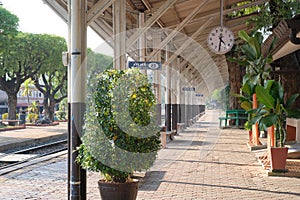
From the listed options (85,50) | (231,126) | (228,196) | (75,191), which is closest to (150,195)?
(228,196)

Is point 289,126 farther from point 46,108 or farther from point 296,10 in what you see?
point 46,108

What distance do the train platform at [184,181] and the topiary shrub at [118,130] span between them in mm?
1317

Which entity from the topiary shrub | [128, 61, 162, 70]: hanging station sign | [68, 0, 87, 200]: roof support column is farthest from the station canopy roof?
the topiary shrub

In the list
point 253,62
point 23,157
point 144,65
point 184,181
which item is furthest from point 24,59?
point 184,181

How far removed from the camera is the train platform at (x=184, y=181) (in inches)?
231

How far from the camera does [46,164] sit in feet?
29.3

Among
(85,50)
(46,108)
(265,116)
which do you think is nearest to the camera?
(85,50)

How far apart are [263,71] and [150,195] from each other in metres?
4.13

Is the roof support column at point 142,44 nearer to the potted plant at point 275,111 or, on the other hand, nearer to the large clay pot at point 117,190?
the potted plant at point 275,111

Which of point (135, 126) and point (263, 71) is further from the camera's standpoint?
point (263, 71)

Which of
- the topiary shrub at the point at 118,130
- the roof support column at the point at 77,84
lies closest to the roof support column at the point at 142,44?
the roof support column at the point at 77,84

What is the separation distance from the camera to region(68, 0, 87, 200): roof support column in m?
4.74

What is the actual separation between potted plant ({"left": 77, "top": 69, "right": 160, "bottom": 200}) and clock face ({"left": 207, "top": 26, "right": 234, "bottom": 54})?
6.06 meters

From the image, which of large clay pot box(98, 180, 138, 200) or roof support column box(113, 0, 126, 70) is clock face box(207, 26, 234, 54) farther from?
large clay pot box(98, 180, 138, 200)
